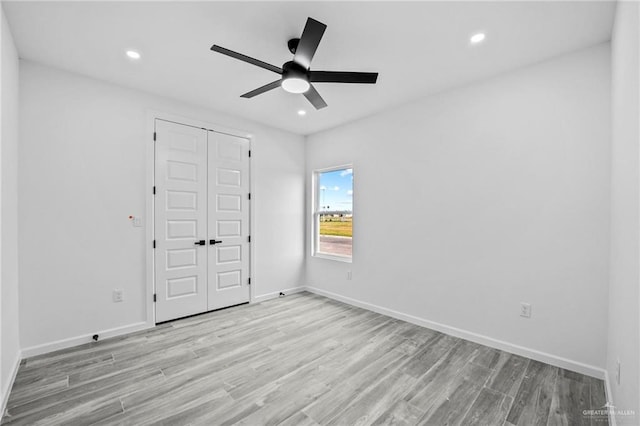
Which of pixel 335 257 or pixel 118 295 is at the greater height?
pixel 335 257

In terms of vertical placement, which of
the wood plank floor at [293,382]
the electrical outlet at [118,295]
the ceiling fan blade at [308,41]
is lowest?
the wood plank floor at [293,382]

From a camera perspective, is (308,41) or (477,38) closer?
(308,41)

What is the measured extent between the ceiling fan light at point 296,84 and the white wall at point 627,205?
1855 mm

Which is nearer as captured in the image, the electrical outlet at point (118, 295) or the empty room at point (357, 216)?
the empty room at point (357, 216)

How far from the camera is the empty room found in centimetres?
195

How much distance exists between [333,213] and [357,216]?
616mm

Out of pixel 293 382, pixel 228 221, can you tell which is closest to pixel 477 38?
pixel 293 382

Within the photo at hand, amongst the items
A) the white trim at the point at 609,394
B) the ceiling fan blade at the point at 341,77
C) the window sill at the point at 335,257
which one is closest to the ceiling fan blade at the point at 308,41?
the ceiling fan blade at the point at 341,77

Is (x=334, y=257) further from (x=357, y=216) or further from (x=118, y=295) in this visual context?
(x=118, y=295)

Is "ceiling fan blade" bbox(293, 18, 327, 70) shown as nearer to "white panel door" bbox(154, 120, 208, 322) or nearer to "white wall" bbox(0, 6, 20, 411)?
"white wall" bbox(0, 6, 20, 411)

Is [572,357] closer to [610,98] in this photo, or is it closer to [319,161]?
[610,98]

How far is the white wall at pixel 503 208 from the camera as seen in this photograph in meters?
2.35

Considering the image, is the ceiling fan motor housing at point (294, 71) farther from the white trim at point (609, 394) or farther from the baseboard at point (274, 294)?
the baseboard at point (274, 294)

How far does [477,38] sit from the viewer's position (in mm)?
2268
